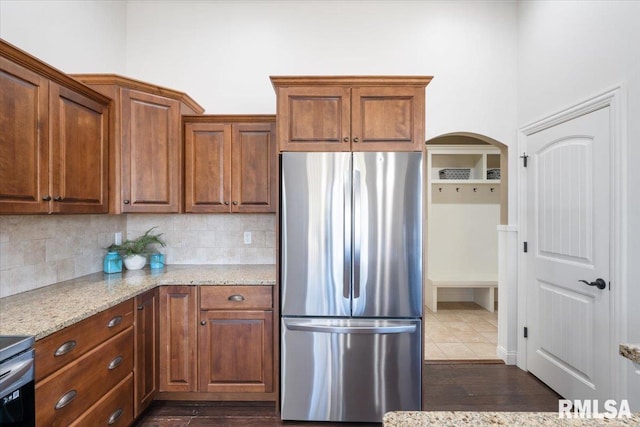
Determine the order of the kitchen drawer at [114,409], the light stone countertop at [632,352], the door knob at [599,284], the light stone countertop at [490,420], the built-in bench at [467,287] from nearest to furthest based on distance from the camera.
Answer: the light stone countertop at [490,420]
the light stone countertop at [632,352]
the kitchen drawer at [114,409]
the door knob at [599,284]
the built-in bench at [467,287]

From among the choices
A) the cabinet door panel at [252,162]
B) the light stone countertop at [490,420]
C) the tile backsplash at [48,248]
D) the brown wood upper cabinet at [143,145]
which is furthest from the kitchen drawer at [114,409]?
the light stone countertop at [490,420]

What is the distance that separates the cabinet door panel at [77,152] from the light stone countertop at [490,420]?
2.13m

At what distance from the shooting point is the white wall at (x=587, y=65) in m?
1.91

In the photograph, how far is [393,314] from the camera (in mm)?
2193

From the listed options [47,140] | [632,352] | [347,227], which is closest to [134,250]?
[47,140]

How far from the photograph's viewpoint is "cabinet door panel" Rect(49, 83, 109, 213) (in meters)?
1.89

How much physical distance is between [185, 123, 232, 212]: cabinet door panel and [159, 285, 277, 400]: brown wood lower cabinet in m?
0.73

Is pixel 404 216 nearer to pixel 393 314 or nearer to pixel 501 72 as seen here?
pixel 393 314

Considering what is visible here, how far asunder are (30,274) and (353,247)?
2070 mm

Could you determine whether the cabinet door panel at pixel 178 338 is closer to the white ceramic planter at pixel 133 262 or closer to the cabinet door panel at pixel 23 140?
the white ceramic planter at pixel 133 262

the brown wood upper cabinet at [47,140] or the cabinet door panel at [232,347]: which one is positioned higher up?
the brown wood upper cabinet at [47,140]

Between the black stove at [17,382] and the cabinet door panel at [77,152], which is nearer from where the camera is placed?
the black stove at [17,382]

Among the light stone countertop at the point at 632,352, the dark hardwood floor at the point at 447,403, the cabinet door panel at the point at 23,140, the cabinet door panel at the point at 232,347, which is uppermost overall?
the cabinet door panel at the point at 23,140

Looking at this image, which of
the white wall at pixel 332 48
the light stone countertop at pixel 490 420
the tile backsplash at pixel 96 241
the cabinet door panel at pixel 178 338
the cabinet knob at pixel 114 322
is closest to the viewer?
the light stone countertop at pixel 490 420
